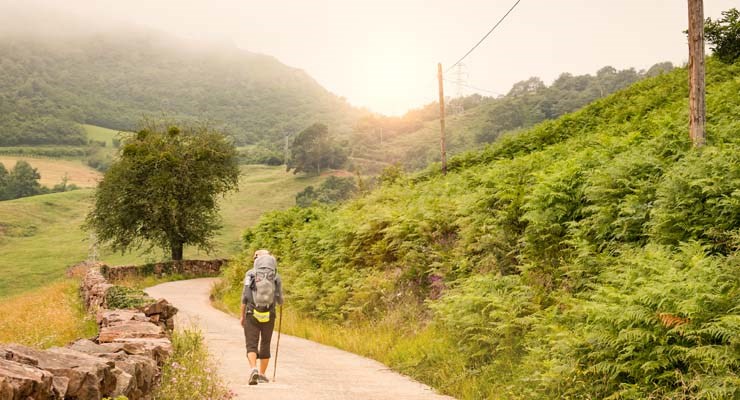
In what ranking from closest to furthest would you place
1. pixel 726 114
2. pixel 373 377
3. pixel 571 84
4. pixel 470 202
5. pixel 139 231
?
pixel 373 377 → pixel 470 202 → pixel 726 114 → pixel 139 231 → pixel 571 84

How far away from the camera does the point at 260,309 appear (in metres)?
10.8

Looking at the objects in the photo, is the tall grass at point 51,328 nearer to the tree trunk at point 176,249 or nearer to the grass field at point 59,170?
the tree trunk at point 176,249

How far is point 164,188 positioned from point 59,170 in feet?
394

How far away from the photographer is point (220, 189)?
47.8 metres

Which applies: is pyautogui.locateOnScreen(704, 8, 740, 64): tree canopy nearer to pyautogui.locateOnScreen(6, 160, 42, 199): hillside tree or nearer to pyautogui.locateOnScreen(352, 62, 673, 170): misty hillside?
pyautogui.locateOnScreen(352, 62, 673, 170): misty hillside

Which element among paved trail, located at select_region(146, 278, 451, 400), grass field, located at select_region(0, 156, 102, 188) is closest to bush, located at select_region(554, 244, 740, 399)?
paved trail, located at select_region(146, 278, 451, 400)

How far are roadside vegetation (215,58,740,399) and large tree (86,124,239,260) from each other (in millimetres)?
25955

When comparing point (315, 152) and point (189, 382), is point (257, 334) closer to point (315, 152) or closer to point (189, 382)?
point (189, 382)

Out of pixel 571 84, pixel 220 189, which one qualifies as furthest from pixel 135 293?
pixel 571 84

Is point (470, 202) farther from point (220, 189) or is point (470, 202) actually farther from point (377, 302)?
point (220, 189)

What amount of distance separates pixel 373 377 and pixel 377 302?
216 inches

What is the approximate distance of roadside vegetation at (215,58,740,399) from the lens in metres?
7.33

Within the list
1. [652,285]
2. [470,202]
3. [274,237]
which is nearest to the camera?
[652,285]

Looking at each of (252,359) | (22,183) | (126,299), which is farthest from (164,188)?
(22,183)
